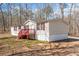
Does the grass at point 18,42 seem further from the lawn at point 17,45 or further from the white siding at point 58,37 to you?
the white siding at point 58,37

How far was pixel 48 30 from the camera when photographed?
3.57m

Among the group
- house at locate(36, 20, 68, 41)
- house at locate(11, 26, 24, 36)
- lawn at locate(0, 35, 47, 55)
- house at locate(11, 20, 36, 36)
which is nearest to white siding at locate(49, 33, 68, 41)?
house at locate(36, 20, 68, 41)

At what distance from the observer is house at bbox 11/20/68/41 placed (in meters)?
3.54

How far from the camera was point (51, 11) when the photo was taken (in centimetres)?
357

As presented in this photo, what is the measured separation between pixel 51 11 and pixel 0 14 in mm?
568

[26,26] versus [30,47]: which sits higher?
[26,26]

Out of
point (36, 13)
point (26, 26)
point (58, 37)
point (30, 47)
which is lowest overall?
point (30, 47)

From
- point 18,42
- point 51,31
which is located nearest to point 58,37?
point 51,31

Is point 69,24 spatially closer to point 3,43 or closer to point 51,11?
point 51,11

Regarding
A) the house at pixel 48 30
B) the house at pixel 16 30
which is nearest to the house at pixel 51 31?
the house at pixel 48 30

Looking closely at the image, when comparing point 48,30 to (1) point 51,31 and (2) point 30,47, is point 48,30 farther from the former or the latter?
(2) point 30,47

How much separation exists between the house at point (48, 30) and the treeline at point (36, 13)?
45 mm

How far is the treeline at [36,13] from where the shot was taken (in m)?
3.54

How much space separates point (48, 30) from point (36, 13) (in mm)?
230
